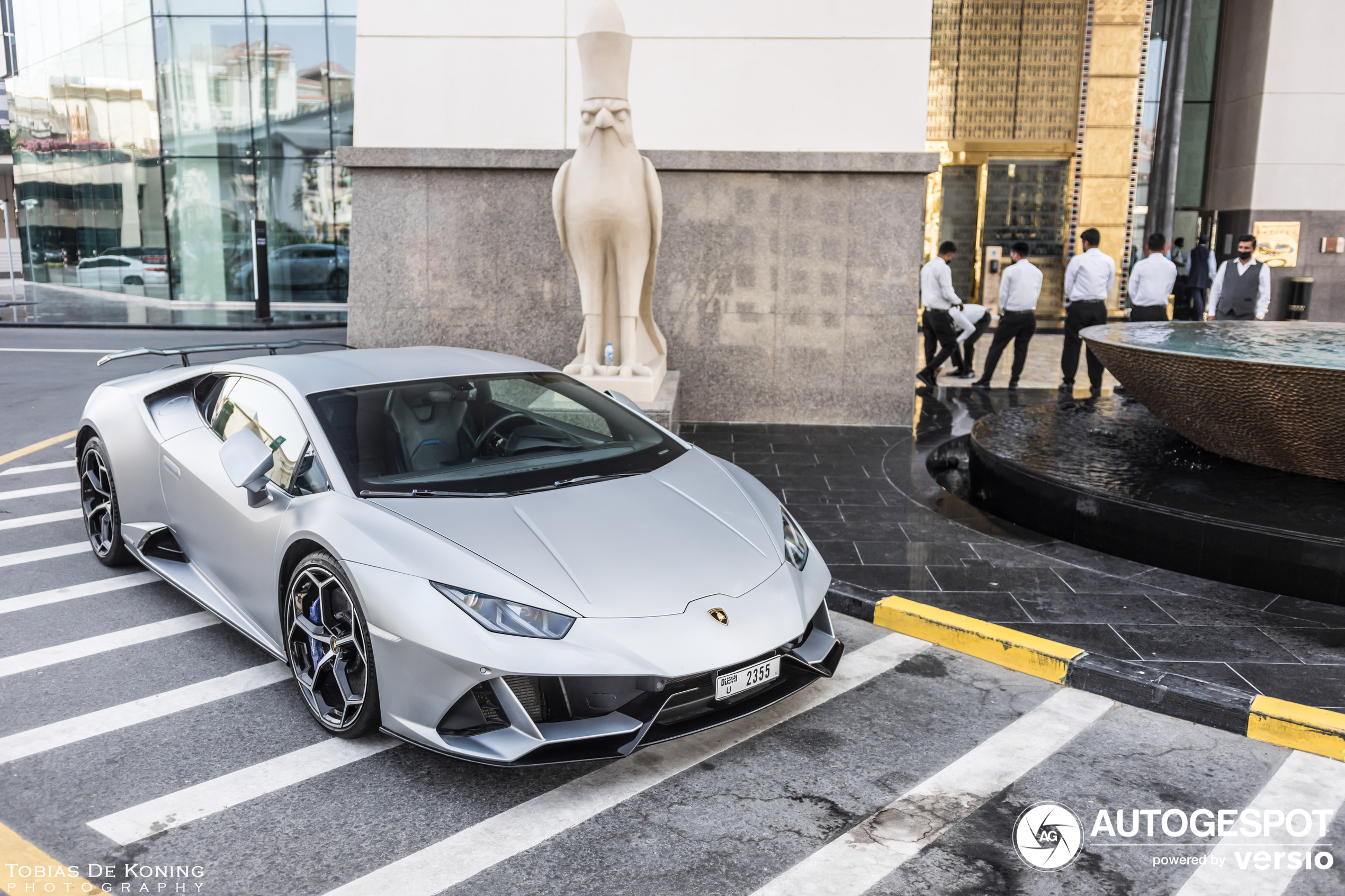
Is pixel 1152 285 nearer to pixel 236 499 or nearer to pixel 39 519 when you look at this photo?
pixel 236 499

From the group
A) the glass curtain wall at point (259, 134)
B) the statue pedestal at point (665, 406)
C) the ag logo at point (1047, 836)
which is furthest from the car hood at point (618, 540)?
the glass curtain wall at point (259, 134)

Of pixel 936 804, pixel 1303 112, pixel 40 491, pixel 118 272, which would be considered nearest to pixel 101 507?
pixel 40 491

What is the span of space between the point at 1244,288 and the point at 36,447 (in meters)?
13.4

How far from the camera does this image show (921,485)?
25.7ft

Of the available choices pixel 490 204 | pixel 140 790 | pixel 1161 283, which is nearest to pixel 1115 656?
pixel 140 790

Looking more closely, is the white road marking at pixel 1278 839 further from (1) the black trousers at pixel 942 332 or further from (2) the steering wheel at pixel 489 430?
(1) the black trousers at pixel 942 332

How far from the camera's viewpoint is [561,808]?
11.0 feet

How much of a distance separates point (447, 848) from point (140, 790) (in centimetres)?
115

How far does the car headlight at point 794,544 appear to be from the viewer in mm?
3982

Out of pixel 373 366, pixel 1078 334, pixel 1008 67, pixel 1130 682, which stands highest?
pixel 1008 67

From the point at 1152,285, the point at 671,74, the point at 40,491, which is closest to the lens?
the point at 40,491

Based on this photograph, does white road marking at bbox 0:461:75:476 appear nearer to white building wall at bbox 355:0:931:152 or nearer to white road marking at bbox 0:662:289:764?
white building wall at bbox 355:0:931:152

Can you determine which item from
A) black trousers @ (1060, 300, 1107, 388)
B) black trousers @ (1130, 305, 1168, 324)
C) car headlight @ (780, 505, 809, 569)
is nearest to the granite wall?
black trousers @ (1060, 300, 1107, 388)

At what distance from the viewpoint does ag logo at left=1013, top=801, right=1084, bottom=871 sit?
306cm
